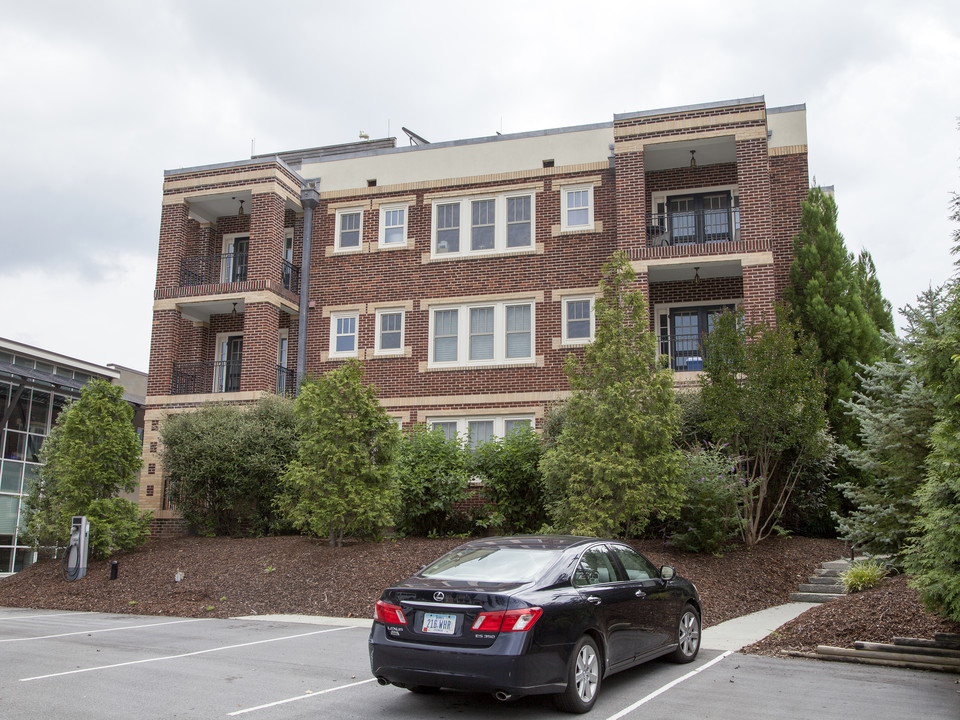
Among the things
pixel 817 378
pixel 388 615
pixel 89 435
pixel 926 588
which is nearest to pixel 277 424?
pixel 89 435

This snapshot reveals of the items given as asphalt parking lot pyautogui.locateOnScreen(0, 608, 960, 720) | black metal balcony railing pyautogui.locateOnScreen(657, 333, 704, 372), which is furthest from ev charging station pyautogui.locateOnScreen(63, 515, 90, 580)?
black metal balcony railing pyautogui.locateOnScreen(657, 333, 704, 372)

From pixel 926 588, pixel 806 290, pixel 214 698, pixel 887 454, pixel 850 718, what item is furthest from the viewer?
pixel 806 290

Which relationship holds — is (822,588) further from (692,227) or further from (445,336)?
(445,336)

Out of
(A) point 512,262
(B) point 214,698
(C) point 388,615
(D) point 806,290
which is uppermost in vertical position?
(A) point 512,262

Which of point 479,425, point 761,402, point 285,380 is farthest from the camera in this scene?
point 285,380

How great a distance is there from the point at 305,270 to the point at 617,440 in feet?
41.5

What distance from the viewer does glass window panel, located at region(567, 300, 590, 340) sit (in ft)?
70.2

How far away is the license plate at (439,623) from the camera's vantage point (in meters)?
6.48

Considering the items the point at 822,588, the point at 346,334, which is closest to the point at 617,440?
the point at 822,588

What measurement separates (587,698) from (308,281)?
18.6m

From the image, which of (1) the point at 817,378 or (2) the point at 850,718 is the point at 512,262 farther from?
(2) the point at 850,718

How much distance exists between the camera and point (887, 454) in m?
13.1

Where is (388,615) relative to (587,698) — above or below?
above

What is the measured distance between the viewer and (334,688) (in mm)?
7582
